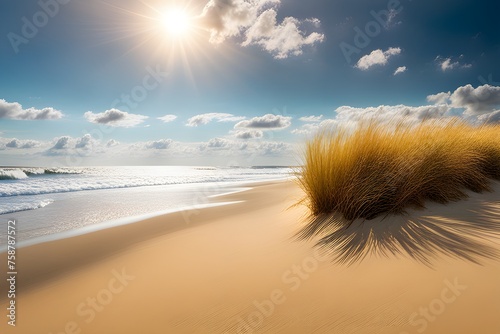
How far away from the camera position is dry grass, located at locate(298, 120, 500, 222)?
2637mm

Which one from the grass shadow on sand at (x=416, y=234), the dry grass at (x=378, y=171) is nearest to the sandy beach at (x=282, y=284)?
the grass shadow on sand at (x=416, y=234)

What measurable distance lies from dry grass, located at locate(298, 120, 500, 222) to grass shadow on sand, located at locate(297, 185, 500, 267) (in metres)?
0.14

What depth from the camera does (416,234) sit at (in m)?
2.23

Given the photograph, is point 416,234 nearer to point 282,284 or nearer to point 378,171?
point 378,171

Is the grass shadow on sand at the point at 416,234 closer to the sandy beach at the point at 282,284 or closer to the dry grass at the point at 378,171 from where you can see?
the sandy beach at the point at 282,284

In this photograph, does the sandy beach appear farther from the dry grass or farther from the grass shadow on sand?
the dry grass

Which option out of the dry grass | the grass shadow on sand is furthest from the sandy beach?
the dry grass

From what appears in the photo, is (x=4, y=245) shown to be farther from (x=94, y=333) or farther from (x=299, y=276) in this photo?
(x=299, y=276)

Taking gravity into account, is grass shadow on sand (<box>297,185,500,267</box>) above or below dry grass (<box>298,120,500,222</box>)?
below

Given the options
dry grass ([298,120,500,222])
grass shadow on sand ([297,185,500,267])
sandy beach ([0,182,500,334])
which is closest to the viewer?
sandy beach ([0,182,500,334])

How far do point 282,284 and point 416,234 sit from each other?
1.20m

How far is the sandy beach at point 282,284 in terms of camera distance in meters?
1.47

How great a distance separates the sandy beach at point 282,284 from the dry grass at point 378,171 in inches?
7.4

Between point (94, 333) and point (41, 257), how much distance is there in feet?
6.06
